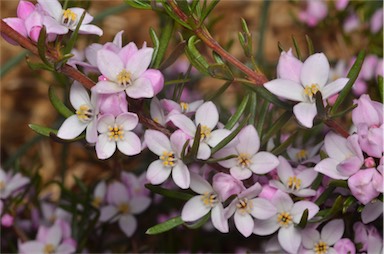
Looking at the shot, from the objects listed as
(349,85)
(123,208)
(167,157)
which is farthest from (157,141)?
(123,208)

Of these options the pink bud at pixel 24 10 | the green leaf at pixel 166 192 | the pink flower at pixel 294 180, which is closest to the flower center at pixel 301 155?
the pink flower at pixel 294 180

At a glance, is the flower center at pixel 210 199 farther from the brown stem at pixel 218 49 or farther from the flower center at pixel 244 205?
the brown stem at pixel 218 49

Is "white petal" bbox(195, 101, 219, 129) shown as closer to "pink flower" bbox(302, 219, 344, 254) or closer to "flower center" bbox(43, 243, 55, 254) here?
"pink flower" bbox(302, 219, 344, 254)

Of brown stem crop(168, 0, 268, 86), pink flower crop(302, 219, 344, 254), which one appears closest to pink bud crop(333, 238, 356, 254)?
pink flower crop(302, 219, 344, 254)

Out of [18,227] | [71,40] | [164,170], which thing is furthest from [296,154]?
[18,227]

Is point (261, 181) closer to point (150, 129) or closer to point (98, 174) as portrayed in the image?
point (150, 129)
